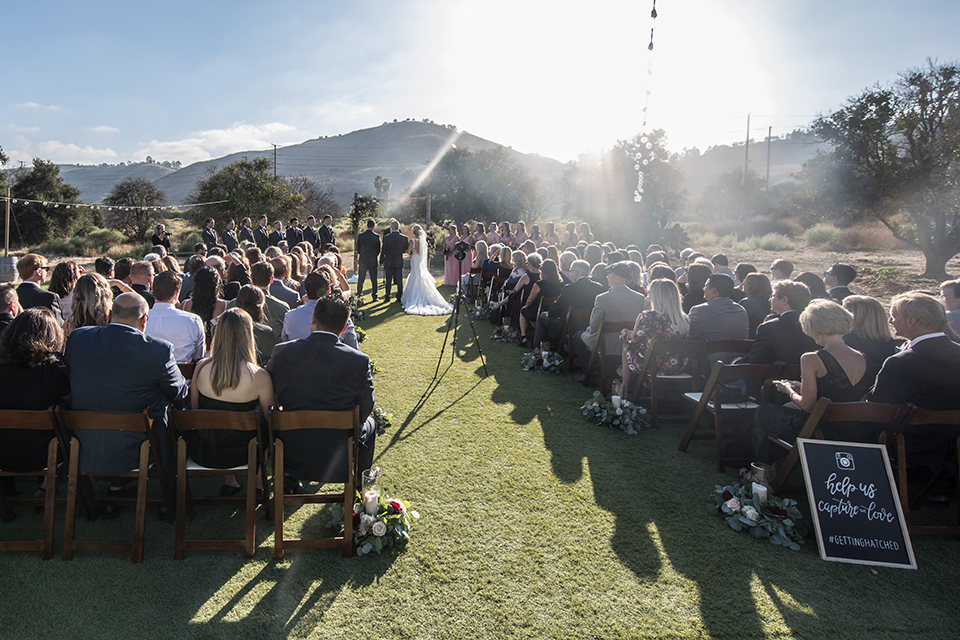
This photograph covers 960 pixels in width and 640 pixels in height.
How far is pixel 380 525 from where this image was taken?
3.13 metres

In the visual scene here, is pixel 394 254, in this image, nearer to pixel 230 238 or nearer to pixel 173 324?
pixel 230 238

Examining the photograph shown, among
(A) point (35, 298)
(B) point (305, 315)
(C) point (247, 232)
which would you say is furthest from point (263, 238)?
(B) point (305, 315)

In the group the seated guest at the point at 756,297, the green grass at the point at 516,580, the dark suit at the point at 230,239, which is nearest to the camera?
the green grass at the point at 516,580

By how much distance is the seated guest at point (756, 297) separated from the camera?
Answer: 5.54m

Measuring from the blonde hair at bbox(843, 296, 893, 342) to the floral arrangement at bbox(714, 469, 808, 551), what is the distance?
138 cm

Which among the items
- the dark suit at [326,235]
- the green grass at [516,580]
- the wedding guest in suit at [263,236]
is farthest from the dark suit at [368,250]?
the green grass at [516,580]

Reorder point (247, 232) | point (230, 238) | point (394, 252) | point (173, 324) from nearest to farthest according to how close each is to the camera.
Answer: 1. point (173, 324)
2. point (394, 252)
3. point (230, 238)
4. point (247, 232)

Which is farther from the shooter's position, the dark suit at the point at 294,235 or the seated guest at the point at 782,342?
the dark suit at the point at 294,235

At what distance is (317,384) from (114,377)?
1144mm

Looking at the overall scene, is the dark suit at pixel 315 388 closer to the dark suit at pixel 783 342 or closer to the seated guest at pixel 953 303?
the dark suit at pixel 783 342

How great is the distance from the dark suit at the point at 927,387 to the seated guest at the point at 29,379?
4.96m

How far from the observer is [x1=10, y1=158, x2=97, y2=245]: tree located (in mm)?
29641

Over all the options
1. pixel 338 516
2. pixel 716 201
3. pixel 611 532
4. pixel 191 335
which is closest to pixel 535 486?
pixel 611 532

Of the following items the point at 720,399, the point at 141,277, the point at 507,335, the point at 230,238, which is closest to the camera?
the point at 720,399
